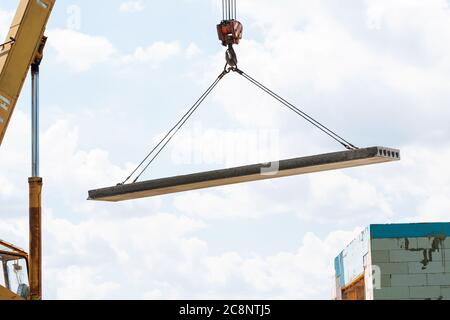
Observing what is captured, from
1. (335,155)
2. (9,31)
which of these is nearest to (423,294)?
(335,155)

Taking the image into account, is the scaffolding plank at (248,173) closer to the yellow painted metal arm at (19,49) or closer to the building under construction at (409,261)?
the yellow painted metal arm at (19,49)

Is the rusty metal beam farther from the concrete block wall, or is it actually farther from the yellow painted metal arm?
the concrete block wall

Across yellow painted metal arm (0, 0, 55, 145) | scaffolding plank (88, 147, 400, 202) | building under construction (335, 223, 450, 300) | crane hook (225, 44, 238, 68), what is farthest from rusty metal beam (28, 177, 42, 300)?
building under construction (335, 223, 450, 300)

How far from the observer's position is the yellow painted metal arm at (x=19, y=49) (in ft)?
68.3

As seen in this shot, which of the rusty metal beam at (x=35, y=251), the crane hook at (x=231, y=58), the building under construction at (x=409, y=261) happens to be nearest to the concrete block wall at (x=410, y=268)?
the building under construction at (x=409, y=261)

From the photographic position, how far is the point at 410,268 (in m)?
27.5

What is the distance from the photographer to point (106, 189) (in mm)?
20188

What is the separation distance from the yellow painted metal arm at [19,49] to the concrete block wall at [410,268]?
13021 millimetres

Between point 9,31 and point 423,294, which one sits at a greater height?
point 9,31

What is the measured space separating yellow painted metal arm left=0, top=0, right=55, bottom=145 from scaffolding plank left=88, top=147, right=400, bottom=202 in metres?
3.14
